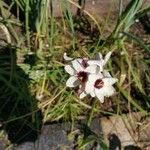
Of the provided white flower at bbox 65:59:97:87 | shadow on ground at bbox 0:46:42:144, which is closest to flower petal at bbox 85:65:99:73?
white flower at bbox 65:59:97:87

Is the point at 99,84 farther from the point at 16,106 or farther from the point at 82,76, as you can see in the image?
the point at 16,106

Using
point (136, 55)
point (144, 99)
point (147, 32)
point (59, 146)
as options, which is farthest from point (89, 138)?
point (147, 32)

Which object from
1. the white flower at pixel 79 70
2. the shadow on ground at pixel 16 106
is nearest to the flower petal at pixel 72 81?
the white flower at pixel 79 70

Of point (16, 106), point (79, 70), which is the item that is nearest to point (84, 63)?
point (79, 70)

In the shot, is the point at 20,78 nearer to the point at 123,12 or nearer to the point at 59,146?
the point at 59,146

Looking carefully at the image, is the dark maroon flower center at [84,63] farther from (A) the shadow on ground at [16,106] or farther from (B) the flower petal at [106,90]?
(A) the shadow on ground at [16,106]
